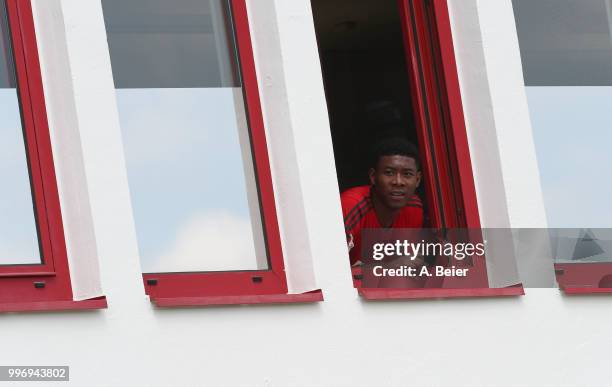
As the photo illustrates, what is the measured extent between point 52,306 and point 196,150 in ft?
3.76

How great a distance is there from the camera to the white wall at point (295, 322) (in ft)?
24.0

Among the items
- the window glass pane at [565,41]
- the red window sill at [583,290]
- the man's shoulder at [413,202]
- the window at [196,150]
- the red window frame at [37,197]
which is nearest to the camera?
the red window frame at [37,197]

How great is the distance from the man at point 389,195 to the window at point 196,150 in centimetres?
82

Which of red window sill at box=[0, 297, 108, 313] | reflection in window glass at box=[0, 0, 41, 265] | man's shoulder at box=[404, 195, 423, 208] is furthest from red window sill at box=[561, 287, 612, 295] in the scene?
reflection in window glass at box=[0, 0, 41, 265]

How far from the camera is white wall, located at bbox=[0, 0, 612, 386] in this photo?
732 cm

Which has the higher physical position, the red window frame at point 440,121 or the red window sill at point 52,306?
the red window frame at point 440,121

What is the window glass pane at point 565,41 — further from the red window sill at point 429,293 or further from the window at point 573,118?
the red window sill at point 429,293


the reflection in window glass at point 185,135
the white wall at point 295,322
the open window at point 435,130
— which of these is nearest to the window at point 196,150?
the reflection in window glass at point 185,135

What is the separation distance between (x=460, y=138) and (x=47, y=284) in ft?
7.62

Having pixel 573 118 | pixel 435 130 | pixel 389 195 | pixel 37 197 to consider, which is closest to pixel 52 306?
pixel 37 197

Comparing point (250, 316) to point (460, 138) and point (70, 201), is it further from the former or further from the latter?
point (460, 138)

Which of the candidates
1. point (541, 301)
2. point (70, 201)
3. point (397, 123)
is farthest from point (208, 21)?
point (397, 123)

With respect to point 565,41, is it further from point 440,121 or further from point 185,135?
point 185,135

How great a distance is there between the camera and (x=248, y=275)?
767cm
